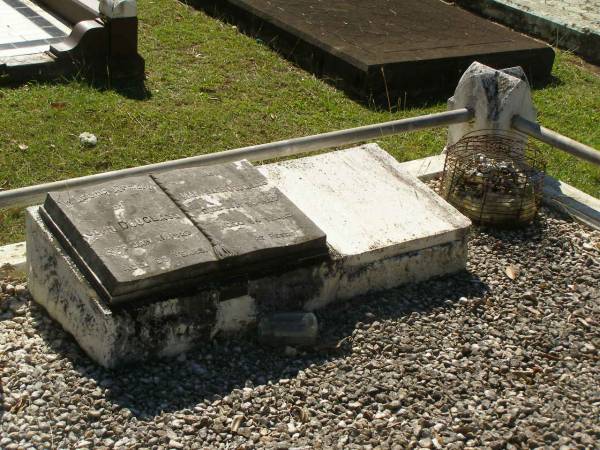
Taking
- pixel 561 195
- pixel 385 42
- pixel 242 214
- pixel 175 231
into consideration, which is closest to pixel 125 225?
pixel 175 231

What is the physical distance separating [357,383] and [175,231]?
3.48 ft

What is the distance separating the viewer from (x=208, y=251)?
170 inches

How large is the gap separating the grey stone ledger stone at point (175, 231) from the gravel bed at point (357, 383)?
37 cm

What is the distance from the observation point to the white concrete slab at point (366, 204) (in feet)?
16.2

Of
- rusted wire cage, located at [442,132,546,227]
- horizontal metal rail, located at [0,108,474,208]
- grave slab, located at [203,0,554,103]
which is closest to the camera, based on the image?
horizontal metal rail, located at [0,108,474,208]

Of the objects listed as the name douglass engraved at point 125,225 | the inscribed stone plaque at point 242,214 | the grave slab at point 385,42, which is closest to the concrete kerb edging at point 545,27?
the grave slab at point 385,42

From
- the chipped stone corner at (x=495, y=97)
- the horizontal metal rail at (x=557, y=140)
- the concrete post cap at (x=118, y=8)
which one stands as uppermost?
the chipped stone corner at (x=495, y=97)

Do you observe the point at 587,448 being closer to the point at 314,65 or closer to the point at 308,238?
the point at 308,238

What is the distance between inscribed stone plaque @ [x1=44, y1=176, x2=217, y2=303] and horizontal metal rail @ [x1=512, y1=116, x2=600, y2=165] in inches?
95.4

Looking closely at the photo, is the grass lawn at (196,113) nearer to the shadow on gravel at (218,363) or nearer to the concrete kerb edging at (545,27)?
the concrete kerb edging at (545,27)

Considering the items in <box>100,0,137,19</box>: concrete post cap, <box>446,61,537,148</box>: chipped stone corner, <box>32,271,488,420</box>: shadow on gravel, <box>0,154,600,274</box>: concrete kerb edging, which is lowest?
<box>32,271,488,420</box>: shadow on gravel

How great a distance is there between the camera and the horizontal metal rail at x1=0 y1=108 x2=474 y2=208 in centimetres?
486

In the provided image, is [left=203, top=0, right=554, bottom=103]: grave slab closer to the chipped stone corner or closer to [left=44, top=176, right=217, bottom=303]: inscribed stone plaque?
the chipped stone corner

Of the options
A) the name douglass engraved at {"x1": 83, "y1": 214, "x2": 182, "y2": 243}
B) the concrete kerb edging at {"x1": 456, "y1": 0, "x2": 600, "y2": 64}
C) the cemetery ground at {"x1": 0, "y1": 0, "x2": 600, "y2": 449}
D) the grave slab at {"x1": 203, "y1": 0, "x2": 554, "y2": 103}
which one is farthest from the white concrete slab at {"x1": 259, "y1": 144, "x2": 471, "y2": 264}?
the concrete kerb edging at {"x1": 456, "y1": 0, "x2": 600, "y2": 64}
